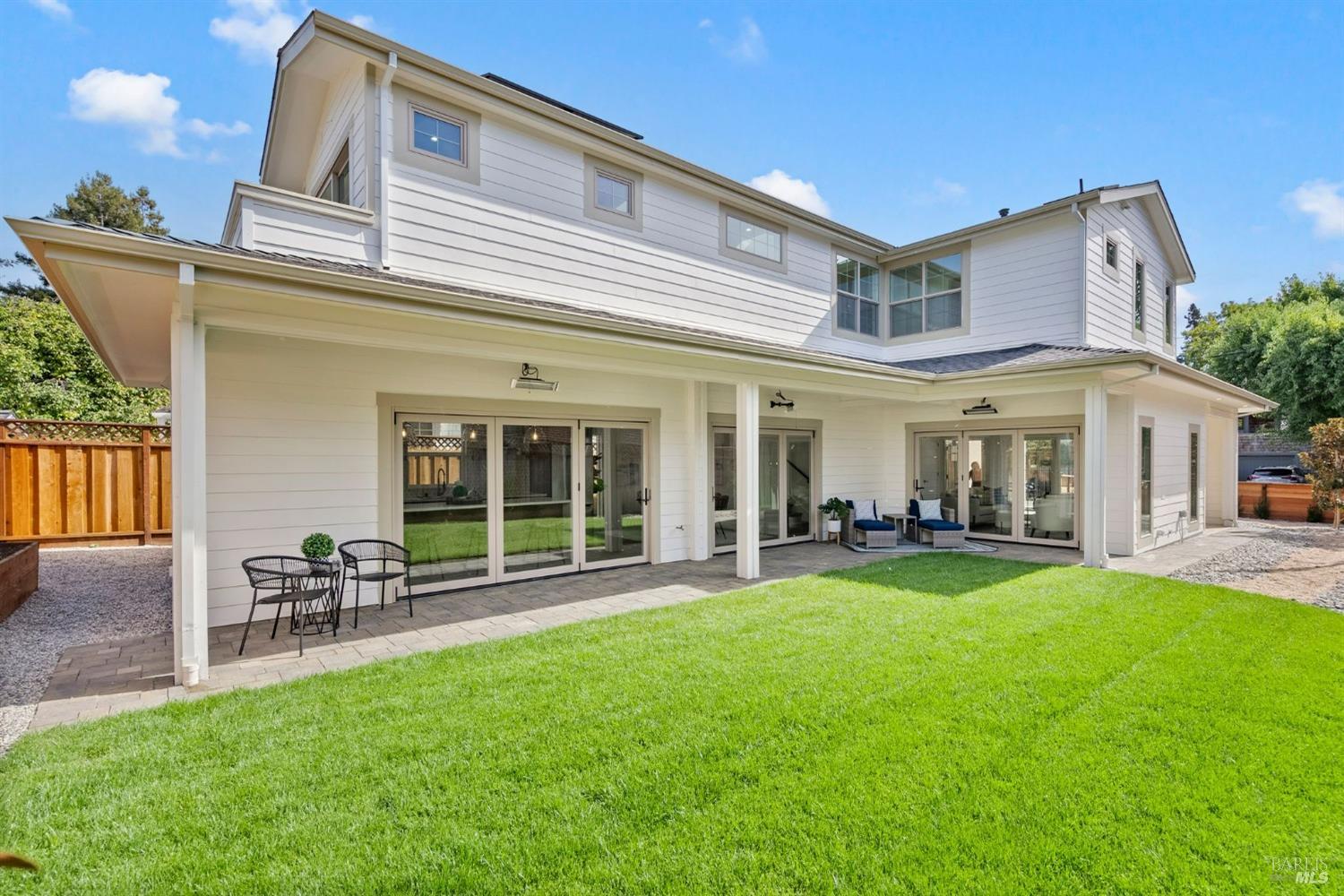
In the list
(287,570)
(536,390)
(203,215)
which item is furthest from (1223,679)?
(203,215)

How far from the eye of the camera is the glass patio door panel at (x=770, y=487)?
10.8 m

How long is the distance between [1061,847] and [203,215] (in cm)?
3830

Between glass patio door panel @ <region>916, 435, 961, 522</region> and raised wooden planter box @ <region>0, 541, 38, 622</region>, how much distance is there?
13.4 metres

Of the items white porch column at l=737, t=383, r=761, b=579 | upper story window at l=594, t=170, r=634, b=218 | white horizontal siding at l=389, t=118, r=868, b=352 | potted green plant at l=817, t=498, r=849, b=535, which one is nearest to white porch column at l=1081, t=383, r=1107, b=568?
potted green plant at l=817, t=498, r=849, b=535

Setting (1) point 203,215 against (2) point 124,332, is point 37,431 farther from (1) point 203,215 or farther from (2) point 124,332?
(1) point 203,215

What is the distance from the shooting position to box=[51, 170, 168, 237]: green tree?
26.1m

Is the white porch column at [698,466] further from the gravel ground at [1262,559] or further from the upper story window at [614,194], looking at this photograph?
the gravel ground at [1262,559]

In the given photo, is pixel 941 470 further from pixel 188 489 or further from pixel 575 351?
pixel 188 489

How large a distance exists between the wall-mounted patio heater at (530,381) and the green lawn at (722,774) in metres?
3.46

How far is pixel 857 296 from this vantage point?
1215cm

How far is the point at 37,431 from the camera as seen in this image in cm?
1027

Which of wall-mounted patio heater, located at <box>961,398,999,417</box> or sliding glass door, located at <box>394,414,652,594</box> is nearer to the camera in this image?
sliding glass door, located at <box>394,414,652,594</box>

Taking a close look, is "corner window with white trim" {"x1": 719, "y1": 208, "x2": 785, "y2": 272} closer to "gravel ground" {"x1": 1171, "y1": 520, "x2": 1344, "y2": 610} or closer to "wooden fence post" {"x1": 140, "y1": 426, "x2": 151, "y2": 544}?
"gravel ground" {"x1": 1171, "y1": 520, "x2": 1344, "y2": 610}

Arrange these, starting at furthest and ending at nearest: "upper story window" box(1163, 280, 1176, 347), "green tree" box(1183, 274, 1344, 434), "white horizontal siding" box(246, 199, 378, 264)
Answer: "green tree" box(1183, 274, 1344, 434) < "upper story window" box(1163, 280, 1176, 347) < "white horizontal siding" box(246, 199, 378, 264)
